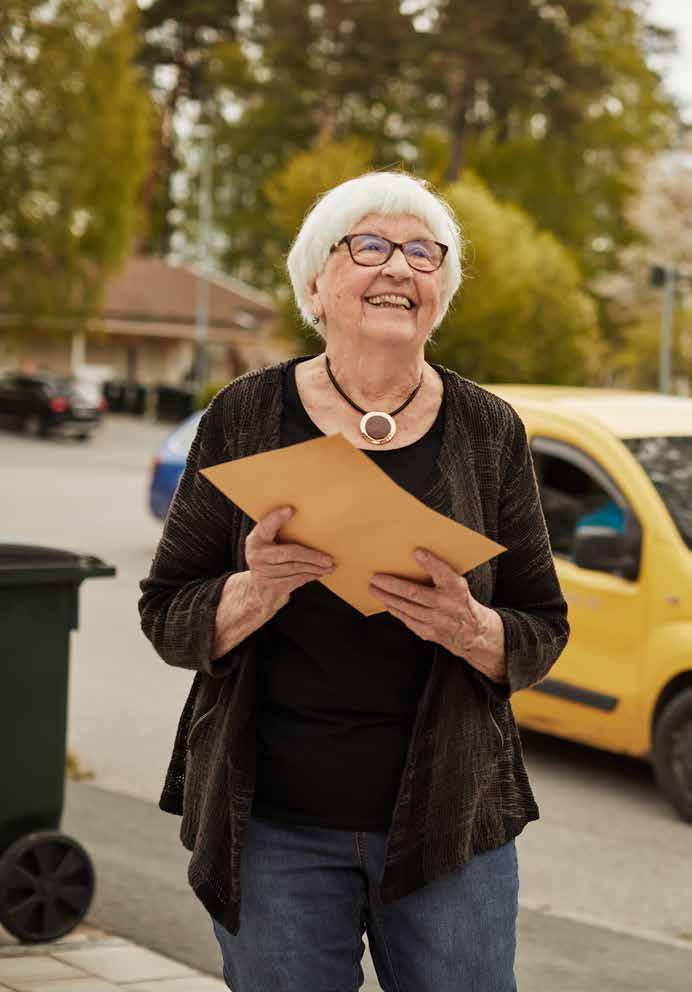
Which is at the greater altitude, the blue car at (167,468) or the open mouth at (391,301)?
the open mouth at (391,301)

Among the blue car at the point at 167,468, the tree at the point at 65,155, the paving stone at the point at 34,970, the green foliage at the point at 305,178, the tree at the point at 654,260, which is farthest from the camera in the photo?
the tree at the point at 654,260

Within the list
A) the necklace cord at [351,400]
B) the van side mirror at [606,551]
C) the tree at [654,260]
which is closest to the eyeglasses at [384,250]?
the necklace cord at [351,400]

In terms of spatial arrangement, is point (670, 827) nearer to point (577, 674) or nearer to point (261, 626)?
point (577, 674)

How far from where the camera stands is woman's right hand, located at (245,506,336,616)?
7.90ft

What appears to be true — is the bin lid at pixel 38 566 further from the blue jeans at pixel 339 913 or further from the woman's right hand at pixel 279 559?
the woman's right hand at pixel 279 559

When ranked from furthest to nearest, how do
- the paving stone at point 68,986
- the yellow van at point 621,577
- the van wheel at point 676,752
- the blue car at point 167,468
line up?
the blue car at point 167,468 < the yellow van at point 621,577 < the van wheel at point 676,752 < the paving stone at point 68,986

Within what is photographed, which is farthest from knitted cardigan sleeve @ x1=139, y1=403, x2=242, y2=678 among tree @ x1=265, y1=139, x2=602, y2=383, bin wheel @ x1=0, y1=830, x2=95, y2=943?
tree @ x1=265, y1=139, x2=602, y2=383

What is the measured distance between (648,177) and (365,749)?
52.7 metres

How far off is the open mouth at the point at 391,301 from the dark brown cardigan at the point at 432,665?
17 centimetres

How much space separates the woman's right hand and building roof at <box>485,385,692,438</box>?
17.2ft

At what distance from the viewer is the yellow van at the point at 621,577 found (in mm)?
7156

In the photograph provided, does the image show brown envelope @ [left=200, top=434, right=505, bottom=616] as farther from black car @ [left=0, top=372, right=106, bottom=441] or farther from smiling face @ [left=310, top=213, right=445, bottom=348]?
black car @ [left=0, top=372, right=106, bottom=441]

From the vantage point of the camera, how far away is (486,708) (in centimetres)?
262

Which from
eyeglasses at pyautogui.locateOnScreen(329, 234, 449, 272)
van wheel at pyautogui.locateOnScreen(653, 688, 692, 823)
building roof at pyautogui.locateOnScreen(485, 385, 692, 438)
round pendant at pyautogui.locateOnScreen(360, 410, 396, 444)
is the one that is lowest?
van wheel at pyautogui.locateOnScreen(653, 688, 692, 823)
